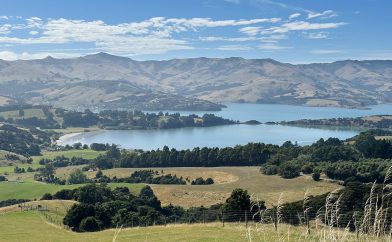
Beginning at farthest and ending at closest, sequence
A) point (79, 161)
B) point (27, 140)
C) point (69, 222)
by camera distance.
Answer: point (27, 140), point (79, 161), point (69, 222)

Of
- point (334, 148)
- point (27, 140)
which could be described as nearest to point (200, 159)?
point (334, 148)

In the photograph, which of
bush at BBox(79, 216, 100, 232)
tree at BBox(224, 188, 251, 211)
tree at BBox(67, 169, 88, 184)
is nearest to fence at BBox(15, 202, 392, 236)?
tree at BBox(224, 188, 251, 211)

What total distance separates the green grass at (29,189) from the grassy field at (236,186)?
6530 millimetres

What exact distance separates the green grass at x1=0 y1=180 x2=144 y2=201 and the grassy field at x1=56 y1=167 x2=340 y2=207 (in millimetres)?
6530

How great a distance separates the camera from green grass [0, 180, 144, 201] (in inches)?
3219

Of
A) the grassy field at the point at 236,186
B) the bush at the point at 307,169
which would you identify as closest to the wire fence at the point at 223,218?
the grassy field at the point at 236,186

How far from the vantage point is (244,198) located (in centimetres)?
3550

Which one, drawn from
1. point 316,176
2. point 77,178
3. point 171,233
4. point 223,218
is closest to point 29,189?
point 77,178

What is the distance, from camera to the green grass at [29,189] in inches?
3219

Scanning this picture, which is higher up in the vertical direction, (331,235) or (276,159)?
(331,235)

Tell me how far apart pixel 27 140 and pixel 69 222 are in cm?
15379

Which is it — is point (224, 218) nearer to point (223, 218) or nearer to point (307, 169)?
point (223, 218)

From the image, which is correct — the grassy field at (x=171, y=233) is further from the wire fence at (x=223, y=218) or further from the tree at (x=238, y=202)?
the tree at (x=238, y=202)

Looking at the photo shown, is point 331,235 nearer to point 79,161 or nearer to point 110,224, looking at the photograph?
point 110,224
